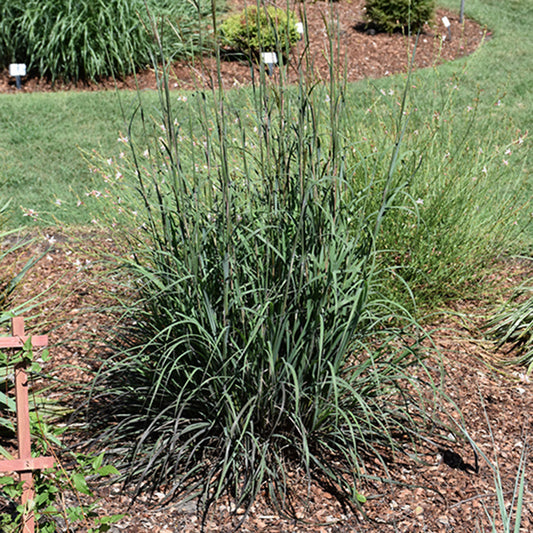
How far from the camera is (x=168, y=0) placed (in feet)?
35.8

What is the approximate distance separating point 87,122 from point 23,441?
6.77m

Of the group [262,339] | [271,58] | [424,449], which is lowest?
[424,449]

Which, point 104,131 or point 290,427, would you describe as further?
point 104,131

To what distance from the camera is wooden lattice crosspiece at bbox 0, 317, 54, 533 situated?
2402mm

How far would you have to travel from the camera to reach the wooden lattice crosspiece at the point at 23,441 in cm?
240

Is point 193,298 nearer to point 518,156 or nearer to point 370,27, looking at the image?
point 518,156

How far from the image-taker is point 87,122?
8.64 m

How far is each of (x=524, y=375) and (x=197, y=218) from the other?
211cm

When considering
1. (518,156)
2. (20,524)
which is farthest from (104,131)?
(20,524)

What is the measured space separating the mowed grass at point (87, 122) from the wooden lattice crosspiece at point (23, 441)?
305 cm

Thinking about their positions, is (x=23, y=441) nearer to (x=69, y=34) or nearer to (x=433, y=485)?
(x=433, y=485)

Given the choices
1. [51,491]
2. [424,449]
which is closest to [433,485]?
[424,449]

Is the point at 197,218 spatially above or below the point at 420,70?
above

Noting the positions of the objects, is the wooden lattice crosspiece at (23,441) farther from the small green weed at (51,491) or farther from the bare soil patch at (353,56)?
the bare soil patch at (353,56)
